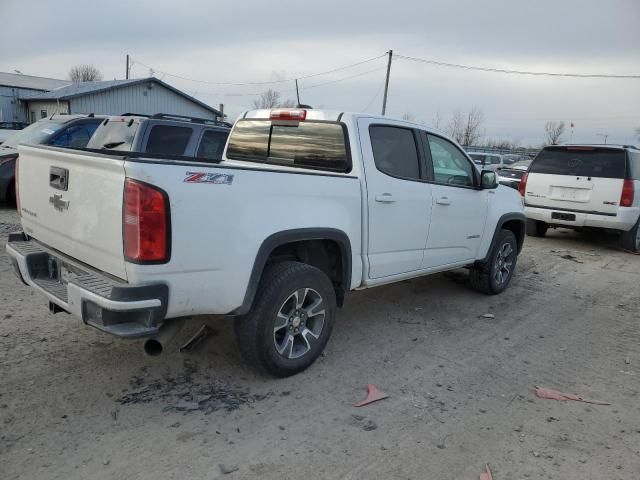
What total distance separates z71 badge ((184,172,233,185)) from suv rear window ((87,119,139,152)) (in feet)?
16.7

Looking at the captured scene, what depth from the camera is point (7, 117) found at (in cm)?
3291

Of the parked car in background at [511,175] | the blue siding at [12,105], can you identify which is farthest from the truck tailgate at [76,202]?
the blue siding at [12,105]

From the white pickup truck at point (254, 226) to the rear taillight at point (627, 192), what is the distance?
5.02 m

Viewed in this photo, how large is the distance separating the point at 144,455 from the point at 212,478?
0.43 m

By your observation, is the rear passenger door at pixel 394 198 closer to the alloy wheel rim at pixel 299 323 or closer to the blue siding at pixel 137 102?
the alloy wheel rim at pixel 299 323

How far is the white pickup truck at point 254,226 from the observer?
2812mm

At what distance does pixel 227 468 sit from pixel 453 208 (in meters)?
3.35

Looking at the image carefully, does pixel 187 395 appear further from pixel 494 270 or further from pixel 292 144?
pixel 494 270

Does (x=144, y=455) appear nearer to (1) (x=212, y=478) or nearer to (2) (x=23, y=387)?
(1) (x=212, y=478)

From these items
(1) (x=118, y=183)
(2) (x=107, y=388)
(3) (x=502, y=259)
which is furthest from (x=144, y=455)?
(3) (x=502, y=259)

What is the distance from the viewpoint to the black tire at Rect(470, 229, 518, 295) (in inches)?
235

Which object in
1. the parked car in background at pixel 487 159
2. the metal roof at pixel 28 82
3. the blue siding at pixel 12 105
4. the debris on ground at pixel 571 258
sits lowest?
the debris on ground at pixel 571 258

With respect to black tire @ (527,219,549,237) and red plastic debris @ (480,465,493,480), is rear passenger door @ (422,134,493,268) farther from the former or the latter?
black tire @ (527,219,549,237)

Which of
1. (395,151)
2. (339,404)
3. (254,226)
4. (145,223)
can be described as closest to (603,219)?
(395,151)
